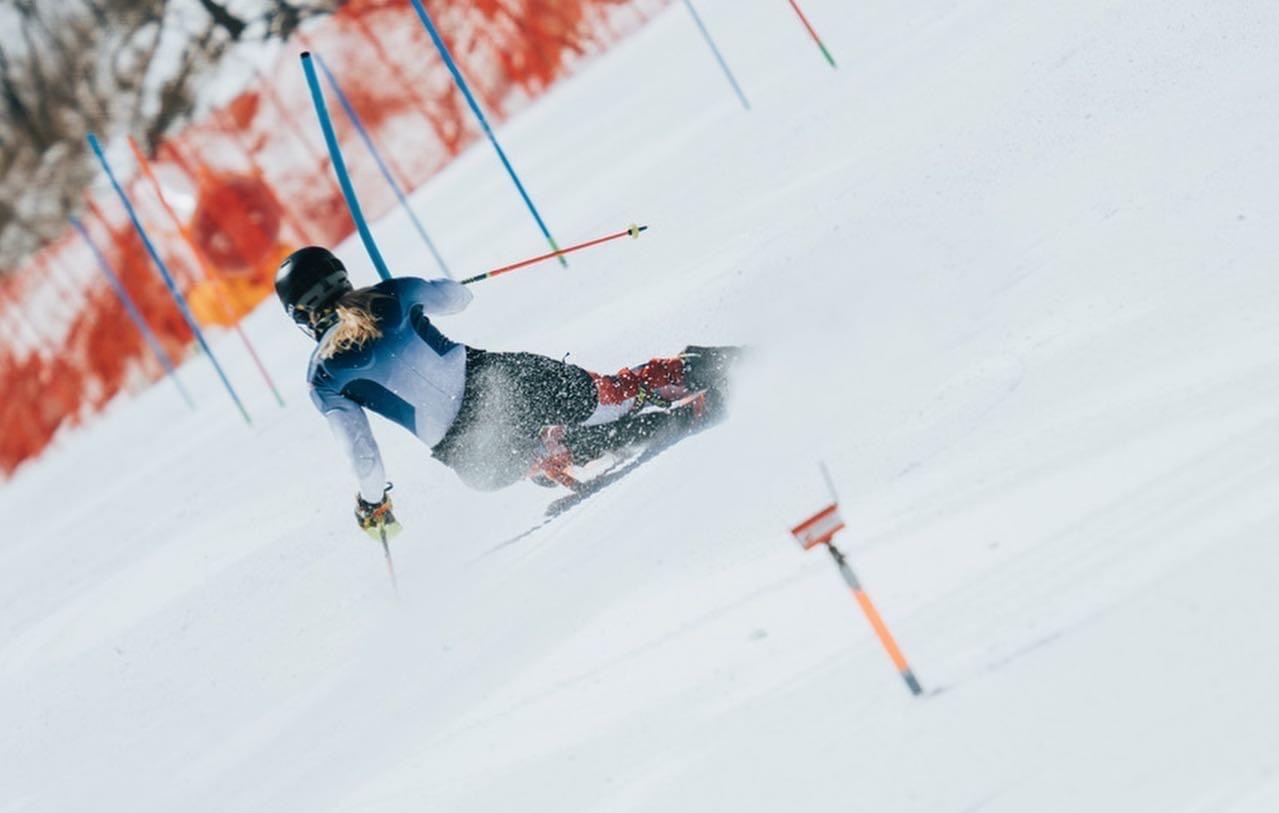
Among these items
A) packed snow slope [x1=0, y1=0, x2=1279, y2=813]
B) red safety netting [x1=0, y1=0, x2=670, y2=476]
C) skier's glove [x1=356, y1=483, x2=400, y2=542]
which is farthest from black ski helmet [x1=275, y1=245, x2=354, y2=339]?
red safety netting [x1=0, y1=0, x2=670, y2=476]

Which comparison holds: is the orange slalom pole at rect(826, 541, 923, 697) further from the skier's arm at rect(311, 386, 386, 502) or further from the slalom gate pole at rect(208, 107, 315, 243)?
the slalom gate pole at rect(208, 107, 315, 243)

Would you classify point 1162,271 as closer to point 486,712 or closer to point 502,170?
point 486,712

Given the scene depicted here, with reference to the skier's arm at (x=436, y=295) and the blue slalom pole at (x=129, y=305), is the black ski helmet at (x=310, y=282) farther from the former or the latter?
the blue slalom pole at (x=129, y=305)

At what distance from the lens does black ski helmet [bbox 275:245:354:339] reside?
185 inches

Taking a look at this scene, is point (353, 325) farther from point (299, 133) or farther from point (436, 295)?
point (299, 133)

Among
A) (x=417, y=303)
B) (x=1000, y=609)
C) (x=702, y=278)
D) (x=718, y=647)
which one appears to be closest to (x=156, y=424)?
(x=702, y=278)

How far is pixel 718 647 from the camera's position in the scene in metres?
3.74

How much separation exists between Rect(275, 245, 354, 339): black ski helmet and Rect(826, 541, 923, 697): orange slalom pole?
2.54 m

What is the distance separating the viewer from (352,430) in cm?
497

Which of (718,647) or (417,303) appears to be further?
(417,303)

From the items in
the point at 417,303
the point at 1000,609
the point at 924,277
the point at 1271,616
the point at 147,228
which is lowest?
the point at 1271,616

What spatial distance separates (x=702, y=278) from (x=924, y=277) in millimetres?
1991

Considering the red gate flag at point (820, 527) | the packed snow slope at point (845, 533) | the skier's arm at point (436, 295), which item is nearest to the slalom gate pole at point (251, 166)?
the packed snow slope at point (845, 533)

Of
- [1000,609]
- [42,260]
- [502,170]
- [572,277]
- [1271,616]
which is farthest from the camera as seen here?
[42,260]
